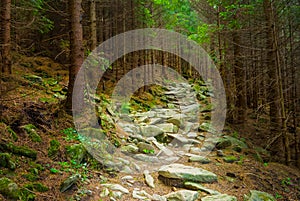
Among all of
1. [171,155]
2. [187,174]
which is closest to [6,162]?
[187,174]

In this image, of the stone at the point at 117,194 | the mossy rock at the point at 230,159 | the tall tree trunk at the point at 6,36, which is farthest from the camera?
the mossy rock at the point at 230,159

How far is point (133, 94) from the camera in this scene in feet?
50.3

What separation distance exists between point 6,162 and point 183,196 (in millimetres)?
3452

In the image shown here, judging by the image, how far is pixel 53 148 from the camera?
491cm

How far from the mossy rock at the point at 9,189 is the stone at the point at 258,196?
4780 mm

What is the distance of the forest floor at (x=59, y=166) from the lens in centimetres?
401

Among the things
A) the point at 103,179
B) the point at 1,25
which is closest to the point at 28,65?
the point at 1,25

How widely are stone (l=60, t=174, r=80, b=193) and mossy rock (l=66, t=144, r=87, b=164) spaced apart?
2.37ft

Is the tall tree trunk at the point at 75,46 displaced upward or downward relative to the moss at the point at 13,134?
upward

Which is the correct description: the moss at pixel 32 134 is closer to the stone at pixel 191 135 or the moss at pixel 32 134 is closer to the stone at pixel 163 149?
the stone at pixel 163 149

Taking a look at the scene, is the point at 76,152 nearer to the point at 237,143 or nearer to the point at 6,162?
the point at 6,162

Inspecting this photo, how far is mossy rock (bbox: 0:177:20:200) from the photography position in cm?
332

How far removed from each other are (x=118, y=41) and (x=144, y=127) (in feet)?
31.7

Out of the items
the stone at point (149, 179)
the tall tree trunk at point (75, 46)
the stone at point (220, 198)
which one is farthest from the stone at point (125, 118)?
the stone at point (220, 198)
